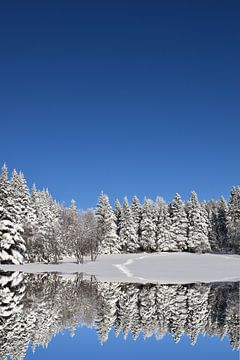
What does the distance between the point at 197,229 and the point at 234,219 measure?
24.2 feet

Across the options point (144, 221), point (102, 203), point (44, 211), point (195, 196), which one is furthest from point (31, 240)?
point (195, 196)

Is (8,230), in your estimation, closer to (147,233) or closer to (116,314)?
(116,314)

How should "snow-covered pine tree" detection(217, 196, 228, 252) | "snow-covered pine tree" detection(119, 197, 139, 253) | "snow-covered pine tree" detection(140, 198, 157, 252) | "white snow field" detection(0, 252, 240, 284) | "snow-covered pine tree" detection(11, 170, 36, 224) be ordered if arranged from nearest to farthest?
"white snow field" detection(0, 252, 240, 284)
"snow-covered pine tree" detection(11, 170, 36, 224)
"snow-covered pine tree" detection(119, 197, 139, 253)
"snow-covered pine tree" detection(140, 198, 157, 252)
"snow-covered pine tree" detection(217, 196, 228, 252)

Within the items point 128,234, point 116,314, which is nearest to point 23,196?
point 128,234

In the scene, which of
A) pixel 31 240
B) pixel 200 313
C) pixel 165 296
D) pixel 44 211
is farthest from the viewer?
pixel 44 211

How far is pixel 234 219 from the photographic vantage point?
8450 centimetres

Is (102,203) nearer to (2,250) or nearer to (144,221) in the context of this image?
(144,221)

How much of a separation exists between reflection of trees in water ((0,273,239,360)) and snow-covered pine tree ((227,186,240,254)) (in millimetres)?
61229

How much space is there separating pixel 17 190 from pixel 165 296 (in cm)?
4741

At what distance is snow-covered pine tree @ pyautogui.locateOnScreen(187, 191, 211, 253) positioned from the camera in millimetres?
85438

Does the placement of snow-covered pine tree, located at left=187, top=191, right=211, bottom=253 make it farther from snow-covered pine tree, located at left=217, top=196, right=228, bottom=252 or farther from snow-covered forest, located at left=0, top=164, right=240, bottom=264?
snow-covered pine tree, located at left=217, top=196, right=228, bottom=252

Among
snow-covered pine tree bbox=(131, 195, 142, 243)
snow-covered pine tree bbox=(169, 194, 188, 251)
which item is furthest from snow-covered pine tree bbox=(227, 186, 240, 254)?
snow-covered pine tree bbox=(131, 195, 142, 243)

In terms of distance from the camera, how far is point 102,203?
8550 cm

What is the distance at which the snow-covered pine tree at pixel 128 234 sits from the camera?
86.7 metres
